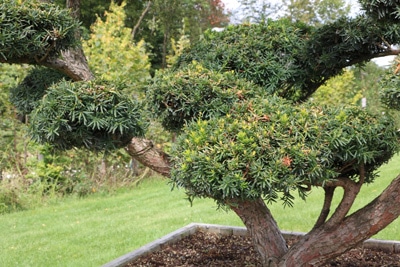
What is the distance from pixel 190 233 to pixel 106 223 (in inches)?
66.7

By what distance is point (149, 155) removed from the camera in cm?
283

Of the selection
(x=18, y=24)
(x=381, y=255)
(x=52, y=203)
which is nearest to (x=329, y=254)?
(x=381, y=255)

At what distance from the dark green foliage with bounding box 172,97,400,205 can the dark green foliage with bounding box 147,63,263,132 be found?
126 millimetres

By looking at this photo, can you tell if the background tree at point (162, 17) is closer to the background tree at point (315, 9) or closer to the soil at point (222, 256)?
the background tree at point (315, 9)

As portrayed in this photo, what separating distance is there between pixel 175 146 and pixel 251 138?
0.39m

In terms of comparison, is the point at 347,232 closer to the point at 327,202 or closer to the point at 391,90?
the point at 327,202

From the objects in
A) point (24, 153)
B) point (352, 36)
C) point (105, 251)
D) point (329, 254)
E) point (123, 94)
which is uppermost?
point (352, 36)

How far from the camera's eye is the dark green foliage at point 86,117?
6.81 feet

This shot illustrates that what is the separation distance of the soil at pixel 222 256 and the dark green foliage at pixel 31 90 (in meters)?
1.24

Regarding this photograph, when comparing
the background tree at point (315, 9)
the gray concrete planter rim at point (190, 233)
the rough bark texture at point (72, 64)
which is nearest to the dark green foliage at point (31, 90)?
the rough bark texture at point (72, 64)

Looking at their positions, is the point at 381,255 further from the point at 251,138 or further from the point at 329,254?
the point at 251,138

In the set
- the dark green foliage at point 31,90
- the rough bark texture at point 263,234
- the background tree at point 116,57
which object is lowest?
the rough bark texture at point 263,234

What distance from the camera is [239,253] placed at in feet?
11.1

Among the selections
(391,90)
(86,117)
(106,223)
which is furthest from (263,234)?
(106,223)
